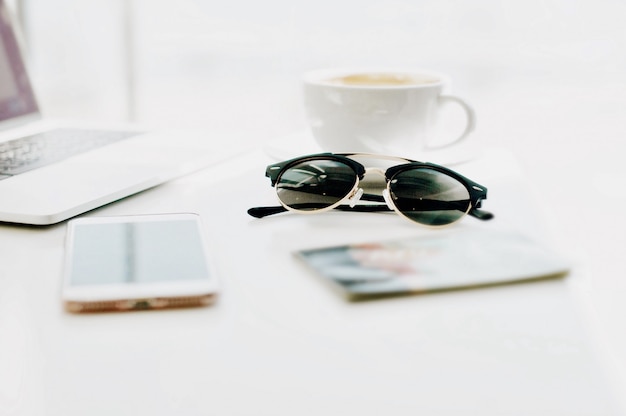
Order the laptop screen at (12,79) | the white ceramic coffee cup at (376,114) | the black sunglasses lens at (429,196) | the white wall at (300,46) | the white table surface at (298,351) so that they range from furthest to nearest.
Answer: the white wall at (300,46) → the laptop screen at (12,79) → the white ceramic coffee cup at (376,114) → the black sunglasses lens at (429,196) → the white table surface at (298,351)

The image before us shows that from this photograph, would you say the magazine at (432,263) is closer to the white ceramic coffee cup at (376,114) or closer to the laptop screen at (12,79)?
the white ceramic coffee cup at (376,114)

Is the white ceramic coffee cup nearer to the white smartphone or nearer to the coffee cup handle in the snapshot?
the coffee cup handle

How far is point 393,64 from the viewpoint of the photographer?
56.7 inches

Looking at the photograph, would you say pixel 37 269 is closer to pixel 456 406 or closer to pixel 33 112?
pixel 456 406

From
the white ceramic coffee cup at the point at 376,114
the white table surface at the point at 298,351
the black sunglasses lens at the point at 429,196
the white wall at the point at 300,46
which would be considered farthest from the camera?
the white wall at the point at 300,46

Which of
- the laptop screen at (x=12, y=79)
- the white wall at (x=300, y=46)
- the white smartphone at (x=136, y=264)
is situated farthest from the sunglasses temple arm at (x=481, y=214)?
the white wall at (x=300, y=46)

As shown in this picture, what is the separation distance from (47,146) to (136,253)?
0.36 metres

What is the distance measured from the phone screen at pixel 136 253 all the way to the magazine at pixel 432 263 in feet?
0.24

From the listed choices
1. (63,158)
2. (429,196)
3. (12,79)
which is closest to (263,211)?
(429,196)

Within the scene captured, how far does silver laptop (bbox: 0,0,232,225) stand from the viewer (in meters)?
0.51

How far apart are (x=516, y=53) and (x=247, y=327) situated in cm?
128

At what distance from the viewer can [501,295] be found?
38 cm

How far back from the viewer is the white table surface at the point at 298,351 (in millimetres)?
282

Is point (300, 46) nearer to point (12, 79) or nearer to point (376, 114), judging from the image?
point (12, 79)
